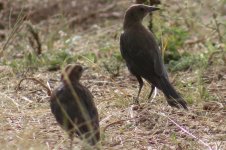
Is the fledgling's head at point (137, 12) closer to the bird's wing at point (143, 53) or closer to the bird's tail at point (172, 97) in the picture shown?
the bird's wing at point (143, 53)

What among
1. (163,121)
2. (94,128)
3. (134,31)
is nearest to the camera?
(94,128)

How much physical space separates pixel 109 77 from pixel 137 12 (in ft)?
2.60

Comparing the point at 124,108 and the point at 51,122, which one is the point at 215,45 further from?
the point at 51,122

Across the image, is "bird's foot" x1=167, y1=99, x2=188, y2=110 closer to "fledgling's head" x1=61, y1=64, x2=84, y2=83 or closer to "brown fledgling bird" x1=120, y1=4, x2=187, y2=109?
"brown fledgling bird" x1=120, y1=4, x2=187, y2=109

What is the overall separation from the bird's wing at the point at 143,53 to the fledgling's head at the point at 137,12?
1.26ft

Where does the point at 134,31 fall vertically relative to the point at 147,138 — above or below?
above

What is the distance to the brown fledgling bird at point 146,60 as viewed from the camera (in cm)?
766

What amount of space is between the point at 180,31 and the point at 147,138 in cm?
314

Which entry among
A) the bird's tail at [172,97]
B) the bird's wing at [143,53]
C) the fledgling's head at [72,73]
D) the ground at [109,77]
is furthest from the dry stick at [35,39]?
the fledgling's head at [72,73]

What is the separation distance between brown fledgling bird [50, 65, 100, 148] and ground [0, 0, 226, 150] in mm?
142

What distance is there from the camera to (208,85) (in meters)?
8.68

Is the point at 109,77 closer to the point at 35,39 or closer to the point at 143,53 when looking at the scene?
the point at 143,53

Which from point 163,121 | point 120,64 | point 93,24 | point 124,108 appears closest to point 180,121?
point 163,121

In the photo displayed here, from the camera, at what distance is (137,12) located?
28.8 ft
